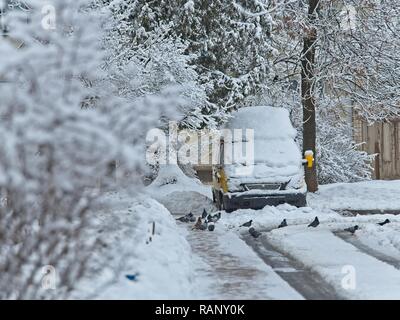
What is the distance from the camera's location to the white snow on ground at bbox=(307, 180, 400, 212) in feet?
63.5

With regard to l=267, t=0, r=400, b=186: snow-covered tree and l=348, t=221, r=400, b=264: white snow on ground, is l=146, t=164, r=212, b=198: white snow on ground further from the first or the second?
l=348, t=221, r=400, b=264: white snow on ground

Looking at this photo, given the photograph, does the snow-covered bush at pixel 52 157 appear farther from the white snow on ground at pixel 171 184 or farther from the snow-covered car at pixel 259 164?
the white snow on ground at pixel 171 184

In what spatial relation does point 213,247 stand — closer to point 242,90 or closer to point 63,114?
point 63,114

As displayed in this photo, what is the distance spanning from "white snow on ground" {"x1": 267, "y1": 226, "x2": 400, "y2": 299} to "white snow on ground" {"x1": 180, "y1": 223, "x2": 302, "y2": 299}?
613 millimetres

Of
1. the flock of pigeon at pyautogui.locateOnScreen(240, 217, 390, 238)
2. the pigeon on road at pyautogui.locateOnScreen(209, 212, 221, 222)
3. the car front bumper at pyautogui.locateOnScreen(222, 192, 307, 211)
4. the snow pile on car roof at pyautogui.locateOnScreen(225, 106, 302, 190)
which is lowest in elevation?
the flock of pigeon at pyautogui.locateOnScreen(240, 217, 390, 238)

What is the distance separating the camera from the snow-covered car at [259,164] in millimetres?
17016

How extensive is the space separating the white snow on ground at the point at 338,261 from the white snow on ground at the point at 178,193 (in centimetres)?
502

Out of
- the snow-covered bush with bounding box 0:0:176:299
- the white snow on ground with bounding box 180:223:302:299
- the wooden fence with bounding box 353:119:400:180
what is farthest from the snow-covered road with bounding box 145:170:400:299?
the wooden fence with bounding box 353:119:400:180

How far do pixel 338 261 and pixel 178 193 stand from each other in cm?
947

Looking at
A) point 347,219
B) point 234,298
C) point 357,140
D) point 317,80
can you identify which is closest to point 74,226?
point 234,298


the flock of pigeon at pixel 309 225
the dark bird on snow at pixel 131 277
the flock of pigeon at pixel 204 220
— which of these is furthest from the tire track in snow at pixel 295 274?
the dark bird on snow at pixel 131 277

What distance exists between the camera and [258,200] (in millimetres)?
16969

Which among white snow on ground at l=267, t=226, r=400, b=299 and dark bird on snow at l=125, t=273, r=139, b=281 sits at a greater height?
dark bird on snow at l=125, t=273, r=139, b=281

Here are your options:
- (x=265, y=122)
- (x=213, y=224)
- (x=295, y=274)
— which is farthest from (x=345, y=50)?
(x=295, y=274)
